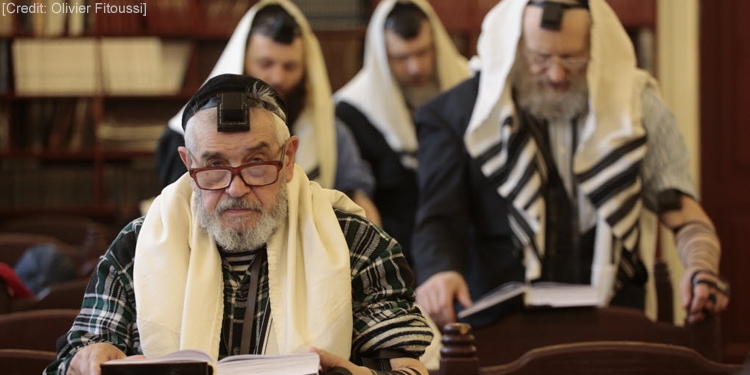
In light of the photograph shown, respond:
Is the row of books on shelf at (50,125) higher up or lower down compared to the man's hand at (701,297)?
higher up

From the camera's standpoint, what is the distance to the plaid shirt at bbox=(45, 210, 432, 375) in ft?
6.88

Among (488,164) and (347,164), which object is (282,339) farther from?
(347,164)

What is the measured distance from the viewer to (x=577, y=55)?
10.4ft

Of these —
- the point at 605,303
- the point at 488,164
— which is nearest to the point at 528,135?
the point at 488,164

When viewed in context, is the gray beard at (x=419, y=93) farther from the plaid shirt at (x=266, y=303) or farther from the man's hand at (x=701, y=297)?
the plaid shirt at (x=266, y=303)

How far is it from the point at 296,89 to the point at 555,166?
3.70 feet

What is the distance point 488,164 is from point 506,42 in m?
0.35

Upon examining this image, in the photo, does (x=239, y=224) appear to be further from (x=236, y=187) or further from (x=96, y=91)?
(x=96, y=91)

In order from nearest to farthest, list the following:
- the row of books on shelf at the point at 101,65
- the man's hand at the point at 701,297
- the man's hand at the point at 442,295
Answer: the man's hand at the point at 701,297 < the man's hand at the point at 442,295 < the row of books on shelf at the point at 101,65

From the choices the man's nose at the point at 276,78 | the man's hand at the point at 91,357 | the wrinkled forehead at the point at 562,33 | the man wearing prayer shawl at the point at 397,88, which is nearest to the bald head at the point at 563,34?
the wrinkled forehead at the point at 562,33

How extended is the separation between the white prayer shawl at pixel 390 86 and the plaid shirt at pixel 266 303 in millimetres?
2463

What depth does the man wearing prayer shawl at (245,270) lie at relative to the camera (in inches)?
81.7

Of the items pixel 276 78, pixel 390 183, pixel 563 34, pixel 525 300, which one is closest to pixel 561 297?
pixel 525 300

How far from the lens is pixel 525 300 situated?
2.71m
